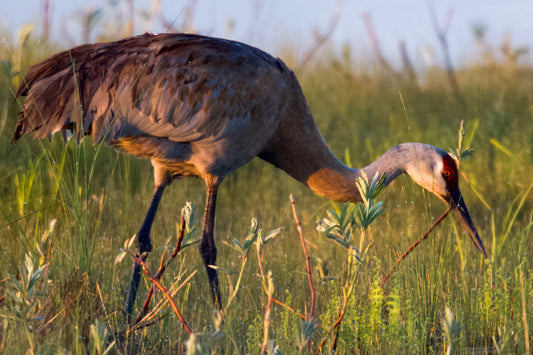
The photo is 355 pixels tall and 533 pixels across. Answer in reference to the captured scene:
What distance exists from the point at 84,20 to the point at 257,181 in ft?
8.19

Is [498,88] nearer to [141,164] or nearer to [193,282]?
[141,164]

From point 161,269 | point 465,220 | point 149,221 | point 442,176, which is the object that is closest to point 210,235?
point 149,221

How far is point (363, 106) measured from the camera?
30.8 ft

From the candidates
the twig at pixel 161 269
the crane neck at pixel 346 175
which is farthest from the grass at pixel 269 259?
the crane neck at pixel 346 175

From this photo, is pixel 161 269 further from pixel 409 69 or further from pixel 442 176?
pixel 409 69

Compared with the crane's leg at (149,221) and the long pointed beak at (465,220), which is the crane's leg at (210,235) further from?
the long pointed beak at (465,220)

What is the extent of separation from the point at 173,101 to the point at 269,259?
1.26 metres

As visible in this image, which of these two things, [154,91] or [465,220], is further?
[465,220]

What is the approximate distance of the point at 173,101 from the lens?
3746mm

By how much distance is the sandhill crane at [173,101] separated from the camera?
370 cm

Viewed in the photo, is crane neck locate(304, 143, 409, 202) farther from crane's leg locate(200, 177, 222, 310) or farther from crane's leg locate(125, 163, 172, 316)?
crane's leg locate(125, 163, 172, 316)

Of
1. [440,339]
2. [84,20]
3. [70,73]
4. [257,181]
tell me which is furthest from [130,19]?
[440,339]

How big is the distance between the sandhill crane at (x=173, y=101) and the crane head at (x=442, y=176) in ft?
0.43

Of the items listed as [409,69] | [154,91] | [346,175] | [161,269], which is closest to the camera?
[161,269]
